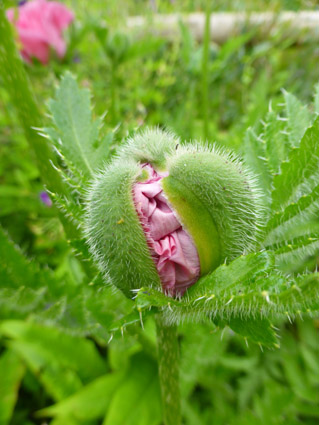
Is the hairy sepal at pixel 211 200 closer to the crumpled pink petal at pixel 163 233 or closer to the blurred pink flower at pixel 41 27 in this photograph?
the crumpled pink petal at pixel 163 233

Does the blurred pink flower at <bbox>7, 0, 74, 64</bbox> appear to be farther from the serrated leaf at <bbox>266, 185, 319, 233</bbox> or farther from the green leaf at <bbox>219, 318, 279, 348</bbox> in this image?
the green leaf at <bbox>219, 318, 279, 348</bbox>

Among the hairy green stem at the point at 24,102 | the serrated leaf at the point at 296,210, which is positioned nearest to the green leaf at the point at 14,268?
the hairy green stem at the point at 24,102

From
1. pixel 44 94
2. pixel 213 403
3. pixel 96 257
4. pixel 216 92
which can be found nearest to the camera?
pixel 96 257

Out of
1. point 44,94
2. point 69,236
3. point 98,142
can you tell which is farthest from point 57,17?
point 69,236

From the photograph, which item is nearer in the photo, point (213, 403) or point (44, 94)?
point (213, 403)

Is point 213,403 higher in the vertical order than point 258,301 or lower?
lower

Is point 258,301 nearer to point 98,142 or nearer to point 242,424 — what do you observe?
point 98,142

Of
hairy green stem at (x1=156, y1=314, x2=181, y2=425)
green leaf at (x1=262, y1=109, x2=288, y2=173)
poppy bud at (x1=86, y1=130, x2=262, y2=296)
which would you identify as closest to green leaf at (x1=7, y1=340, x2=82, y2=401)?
hairy green stem at (x1=156, y1=314, x2=181, y2=425)
